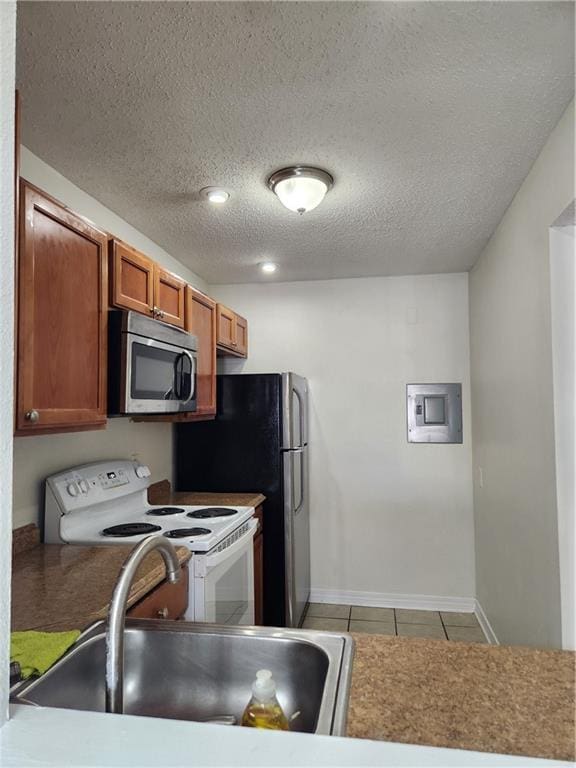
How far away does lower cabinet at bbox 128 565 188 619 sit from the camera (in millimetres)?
1560

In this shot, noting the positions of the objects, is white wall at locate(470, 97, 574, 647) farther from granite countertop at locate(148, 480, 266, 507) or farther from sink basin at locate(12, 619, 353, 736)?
granite countertop at locate(148, 480, 266, 507)

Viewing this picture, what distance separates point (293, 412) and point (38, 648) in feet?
7.37

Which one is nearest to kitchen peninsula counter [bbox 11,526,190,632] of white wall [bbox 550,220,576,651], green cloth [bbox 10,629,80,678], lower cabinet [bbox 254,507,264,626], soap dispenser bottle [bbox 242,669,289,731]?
green cloth [bbox 10,629,80,678]

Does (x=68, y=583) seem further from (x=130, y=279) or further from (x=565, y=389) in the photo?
(x=565, y=389)

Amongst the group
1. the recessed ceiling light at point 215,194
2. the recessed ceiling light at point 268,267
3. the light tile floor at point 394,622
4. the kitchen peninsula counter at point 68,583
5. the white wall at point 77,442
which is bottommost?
the light tile floor at point 394,622

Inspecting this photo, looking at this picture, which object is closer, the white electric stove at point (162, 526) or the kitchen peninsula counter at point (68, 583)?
the kitchen peninsula counter at point (68, 583)

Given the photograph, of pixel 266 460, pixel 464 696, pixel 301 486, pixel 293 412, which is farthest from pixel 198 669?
pixel 301 486

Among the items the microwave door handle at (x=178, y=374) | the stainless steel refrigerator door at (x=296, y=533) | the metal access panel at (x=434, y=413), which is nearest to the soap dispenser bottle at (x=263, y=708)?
the microwave door handle at (x=178, y=374)

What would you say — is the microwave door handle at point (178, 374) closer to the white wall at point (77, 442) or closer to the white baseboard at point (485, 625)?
the white wall at point (77, 442)

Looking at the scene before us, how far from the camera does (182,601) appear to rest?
187 centimetres

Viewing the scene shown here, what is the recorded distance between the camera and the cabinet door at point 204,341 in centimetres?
271

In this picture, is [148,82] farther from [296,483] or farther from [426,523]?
[426,523]

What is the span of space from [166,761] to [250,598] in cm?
210

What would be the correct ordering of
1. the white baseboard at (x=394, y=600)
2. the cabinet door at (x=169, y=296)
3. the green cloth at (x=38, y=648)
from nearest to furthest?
the green cloth at (x=38, y=648), the cabinet door at (x=169, y=296), the white baseboard at (x=394, y=600)
